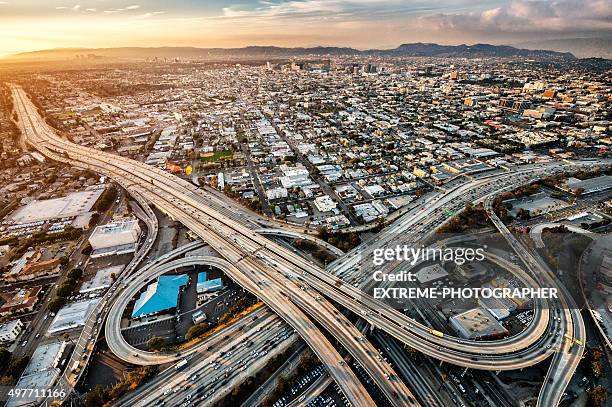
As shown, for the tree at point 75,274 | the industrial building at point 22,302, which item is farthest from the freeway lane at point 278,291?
the industrial building at point 22,302

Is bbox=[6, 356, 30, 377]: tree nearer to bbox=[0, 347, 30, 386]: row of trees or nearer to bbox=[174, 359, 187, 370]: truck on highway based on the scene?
bbox=[0, 347, 30, 386]: row of trees

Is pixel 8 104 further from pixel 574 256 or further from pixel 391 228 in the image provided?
pixel 574 256

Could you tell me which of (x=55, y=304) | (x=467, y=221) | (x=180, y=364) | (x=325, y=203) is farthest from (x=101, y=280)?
(x=467, y=221)

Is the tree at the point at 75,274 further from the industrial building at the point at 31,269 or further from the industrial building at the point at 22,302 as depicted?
the industrial building at the point at 22,302

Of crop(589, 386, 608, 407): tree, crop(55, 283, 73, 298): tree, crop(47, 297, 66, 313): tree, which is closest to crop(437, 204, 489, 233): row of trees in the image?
crop(589, 386, 608, 407): tree

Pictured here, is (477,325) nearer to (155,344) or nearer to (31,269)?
(155,344)

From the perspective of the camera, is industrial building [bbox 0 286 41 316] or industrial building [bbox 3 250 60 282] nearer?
industrial building [bbox 0 286 41 316]

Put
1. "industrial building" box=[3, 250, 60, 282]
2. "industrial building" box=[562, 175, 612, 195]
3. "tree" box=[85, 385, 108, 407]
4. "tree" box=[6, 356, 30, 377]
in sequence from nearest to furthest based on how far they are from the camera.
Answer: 1. "tree" box=[85, 385, 108, 407]
2. "tree" box=[6, 356, 30, 377]
3. "industrial building" box=[3, 250, 60, 282]
4. "industrial building" box=[562, 175, 612, 195]
